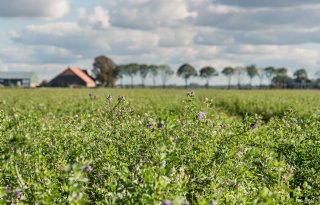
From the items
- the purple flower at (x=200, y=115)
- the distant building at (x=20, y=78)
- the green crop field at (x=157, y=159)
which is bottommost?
the green crop field at (x=157, y=159)

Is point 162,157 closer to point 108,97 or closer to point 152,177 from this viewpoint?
point 152,177

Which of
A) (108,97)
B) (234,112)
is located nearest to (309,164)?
(108,97)

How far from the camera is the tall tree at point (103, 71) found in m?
116

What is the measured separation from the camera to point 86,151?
6.22 metres

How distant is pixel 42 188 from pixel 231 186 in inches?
92.9

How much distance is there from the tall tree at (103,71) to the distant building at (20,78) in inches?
639

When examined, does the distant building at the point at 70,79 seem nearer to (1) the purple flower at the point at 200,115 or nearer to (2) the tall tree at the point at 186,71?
(2) the tall tree at the point at 186,71

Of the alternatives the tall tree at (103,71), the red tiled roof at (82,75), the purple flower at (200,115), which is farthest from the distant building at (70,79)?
the purple flower at (200,115)

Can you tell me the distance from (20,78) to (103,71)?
2137cm

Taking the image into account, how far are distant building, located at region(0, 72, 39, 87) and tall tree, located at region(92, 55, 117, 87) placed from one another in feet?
53.2

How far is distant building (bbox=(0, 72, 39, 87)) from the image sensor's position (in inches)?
4648

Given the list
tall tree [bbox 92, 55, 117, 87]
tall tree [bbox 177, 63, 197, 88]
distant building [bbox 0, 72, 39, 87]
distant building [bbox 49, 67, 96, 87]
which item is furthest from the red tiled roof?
tall tree [bbox 177, 63, 197, 88]

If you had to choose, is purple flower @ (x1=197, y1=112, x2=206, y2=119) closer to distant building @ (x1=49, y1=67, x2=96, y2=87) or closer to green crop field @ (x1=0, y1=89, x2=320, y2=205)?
green crop field @ (x1=0, y1=89, x2=320, y2=205)

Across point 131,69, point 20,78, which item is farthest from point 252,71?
point 20,78
